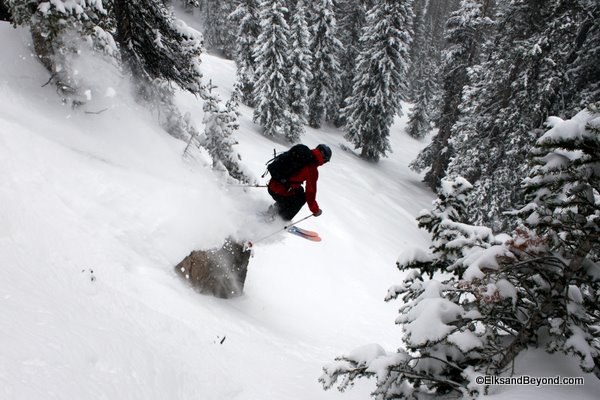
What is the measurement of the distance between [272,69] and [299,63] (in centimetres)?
Result: 279

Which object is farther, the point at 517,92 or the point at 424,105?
the point at 424,105

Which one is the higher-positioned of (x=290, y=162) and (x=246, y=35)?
(x=290, y=162)

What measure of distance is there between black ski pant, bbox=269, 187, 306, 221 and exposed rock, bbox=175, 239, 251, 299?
122 centimetres

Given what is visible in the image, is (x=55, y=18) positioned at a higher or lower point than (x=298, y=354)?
higher

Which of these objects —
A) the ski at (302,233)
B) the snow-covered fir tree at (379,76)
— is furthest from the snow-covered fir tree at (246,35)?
the ski at (302,233)

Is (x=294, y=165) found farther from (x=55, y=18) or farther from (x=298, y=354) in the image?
(x=55, y=18)

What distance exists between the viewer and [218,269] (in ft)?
24.9

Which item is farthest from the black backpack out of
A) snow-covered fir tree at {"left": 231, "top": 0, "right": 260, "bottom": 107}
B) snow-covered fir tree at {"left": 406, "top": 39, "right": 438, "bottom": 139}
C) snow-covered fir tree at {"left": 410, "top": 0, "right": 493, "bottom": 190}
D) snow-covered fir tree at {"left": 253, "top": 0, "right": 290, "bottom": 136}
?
snow-covered fir tree at {"left": 406, "top": 39, "right": 438, "bottom": 139}

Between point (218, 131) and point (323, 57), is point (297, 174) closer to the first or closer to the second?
point (218, 131)

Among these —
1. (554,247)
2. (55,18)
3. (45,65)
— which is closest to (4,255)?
(55,18)

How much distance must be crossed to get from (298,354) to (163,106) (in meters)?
8.12

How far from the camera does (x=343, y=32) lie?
3850 cm

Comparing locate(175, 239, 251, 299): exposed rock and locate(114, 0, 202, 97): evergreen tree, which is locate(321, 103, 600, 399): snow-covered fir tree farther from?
locate(114, 0, 202, 97): evergreen tree

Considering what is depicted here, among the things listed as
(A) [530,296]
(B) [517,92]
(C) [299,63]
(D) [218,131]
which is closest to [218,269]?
(D) [218,131]
